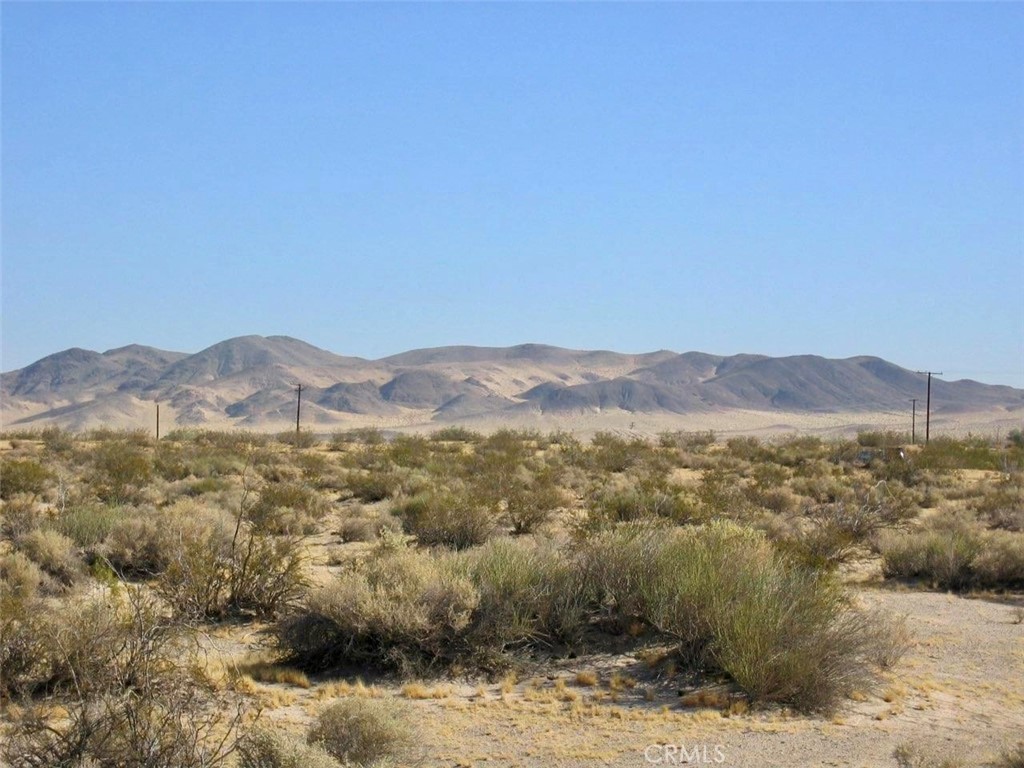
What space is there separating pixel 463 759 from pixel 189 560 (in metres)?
6.38

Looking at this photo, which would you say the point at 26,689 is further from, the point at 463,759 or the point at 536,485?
the point at 536,485

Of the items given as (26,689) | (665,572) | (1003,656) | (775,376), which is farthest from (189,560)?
(775,376)

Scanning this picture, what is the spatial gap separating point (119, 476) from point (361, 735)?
20.6 m

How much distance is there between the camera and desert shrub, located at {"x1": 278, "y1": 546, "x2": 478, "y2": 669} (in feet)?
37.9

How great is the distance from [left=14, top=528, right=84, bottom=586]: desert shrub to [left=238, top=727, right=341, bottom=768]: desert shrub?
8.81 metres

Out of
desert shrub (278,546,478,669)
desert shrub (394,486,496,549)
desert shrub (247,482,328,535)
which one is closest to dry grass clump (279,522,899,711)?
desert shrub (278,546,478,669)

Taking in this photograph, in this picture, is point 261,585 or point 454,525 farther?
point 454,525

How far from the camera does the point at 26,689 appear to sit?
9.82m

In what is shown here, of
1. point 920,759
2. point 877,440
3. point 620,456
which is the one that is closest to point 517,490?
point 620,456

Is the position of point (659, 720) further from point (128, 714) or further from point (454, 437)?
point (454, 437)

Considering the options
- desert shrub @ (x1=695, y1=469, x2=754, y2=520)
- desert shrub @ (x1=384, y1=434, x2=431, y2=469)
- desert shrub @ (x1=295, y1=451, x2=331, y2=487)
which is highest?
desert shrub @ (x1=695, y1=469, x2=754, y2=520)

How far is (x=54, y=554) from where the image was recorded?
633 inches

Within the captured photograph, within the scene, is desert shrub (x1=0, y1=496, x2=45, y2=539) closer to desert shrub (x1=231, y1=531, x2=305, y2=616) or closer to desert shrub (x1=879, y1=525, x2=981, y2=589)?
desert shrub (x1=231, y1=531, x2=305, y2=616)

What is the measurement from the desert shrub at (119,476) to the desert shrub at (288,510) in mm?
3082
